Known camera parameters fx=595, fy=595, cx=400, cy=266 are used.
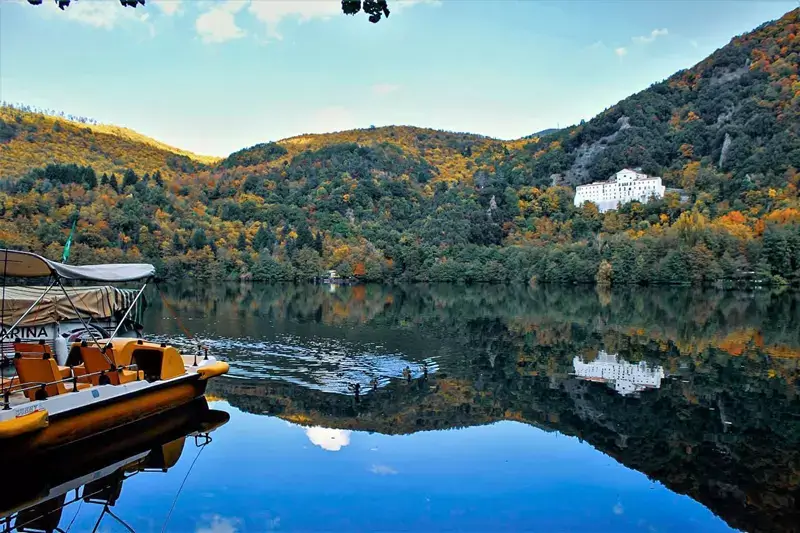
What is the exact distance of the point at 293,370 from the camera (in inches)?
960

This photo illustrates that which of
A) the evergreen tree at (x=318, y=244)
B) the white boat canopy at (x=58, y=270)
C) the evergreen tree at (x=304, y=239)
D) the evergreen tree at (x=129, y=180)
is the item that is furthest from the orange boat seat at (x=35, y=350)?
the evergreen tree at (x=129, y=180)

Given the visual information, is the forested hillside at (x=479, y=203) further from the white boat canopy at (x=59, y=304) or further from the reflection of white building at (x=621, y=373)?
the reflection of white building at (x=621, y=373)

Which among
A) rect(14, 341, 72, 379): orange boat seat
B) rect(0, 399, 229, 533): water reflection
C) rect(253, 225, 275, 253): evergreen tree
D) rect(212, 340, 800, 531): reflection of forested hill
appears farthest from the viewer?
rect(253, 225, 275, 253): evergreen tree

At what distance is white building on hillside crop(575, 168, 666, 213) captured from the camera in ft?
447

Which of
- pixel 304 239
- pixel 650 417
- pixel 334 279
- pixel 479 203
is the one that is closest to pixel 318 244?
pixel 304 239

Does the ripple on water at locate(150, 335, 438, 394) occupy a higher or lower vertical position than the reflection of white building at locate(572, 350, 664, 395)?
higher

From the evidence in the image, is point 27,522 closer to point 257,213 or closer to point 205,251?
point 205,251

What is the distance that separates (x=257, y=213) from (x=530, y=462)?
14310 cm

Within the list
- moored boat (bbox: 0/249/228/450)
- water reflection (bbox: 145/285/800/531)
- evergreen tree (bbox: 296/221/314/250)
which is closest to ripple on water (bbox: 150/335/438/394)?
water reflection (bbox: 145/285/800/531)

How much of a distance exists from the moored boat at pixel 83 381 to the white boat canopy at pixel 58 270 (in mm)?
17

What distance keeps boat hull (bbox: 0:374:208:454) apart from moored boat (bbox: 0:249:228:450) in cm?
2

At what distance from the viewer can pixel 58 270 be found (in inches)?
552

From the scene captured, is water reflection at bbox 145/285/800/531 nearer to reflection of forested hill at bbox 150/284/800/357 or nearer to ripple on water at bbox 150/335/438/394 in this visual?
ripple on water at bbox 150/335/438/394

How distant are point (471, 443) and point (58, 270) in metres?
10.9
